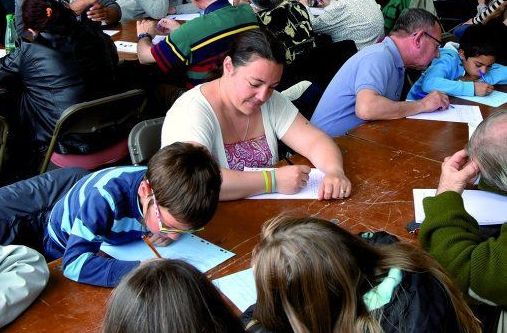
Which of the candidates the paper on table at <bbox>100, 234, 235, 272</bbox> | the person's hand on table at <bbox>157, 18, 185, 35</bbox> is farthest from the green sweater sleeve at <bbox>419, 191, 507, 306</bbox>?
the person's hand on table at <bbox>157, 18, 185, 35</bbox>

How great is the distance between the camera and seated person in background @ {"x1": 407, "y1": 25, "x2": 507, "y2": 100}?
2.85 meters

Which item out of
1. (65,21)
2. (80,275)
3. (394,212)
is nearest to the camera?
(80,275)

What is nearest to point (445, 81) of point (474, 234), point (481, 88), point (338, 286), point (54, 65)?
point (481, 88)

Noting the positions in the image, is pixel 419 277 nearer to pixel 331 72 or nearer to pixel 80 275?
pixel 80 275

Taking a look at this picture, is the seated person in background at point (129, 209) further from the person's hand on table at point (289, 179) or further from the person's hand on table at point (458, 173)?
the person's hand on table at point (458, 173)

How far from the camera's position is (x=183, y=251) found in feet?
5.13

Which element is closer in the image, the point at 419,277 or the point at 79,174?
the point at 419,277

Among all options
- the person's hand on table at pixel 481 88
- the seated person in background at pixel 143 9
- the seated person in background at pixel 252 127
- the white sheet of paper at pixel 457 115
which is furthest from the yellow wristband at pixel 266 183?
the seated person in background at pixel 143 9

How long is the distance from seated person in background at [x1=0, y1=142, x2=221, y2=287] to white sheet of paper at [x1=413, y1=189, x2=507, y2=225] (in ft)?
2.31

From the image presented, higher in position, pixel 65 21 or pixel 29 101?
pixel 65 21

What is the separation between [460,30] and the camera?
429 centimetres

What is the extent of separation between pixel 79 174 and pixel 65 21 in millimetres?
972

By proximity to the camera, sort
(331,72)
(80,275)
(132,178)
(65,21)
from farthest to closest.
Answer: (331,72)
(65,21)
(132,178)
(80,275)

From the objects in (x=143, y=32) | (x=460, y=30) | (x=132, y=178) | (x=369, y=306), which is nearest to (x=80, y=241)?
(x=132, y=178)
